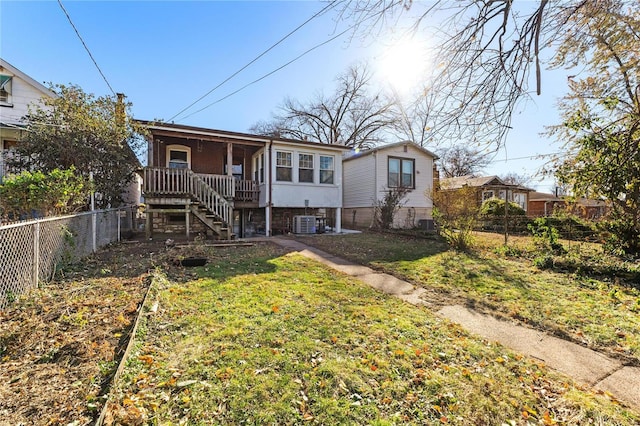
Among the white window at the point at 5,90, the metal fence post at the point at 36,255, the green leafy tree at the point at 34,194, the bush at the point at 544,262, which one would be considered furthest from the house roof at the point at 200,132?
the bush at the point at 544,262

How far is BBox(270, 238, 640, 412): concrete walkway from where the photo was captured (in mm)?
2564

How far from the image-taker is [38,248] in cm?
430

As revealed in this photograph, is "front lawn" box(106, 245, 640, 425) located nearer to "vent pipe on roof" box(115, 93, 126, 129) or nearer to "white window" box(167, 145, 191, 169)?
"vent pipe on roof" box(115, 93, 126, 129)

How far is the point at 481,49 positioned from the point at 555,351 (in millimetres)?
3687

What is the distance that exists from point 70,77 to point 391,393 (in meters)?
12.1

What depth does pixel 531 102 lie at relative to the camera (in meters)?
3.76

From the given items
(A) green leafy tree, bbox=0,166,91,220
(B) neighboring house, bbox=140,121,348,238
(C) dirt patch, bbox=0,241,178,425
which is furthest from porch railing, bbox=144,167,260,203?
(C) dirt patch, bbox=0,241,178,425

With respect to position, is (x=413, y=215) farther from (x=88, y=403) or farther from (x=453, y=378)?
(x=88, y=403)

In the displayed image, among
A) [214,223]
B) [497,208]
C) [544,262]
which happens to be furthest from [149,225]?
[497,208]

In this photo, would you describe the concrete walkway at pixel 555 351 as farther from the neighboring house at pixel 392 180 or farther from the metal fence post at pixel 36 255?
the neighboring house at pixel 392 180

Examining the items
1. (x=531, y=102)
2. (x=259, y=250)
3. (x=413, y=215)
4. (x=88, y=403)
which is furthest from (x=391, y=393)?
(x=413, y=215)

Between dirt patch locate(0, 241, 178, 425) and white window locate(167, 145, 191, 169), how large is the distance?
8.68 m

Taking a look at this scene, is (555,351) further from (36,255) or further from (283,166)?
(283,166)

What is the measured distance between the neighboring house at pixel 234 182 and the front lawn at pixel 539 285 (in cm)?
432
